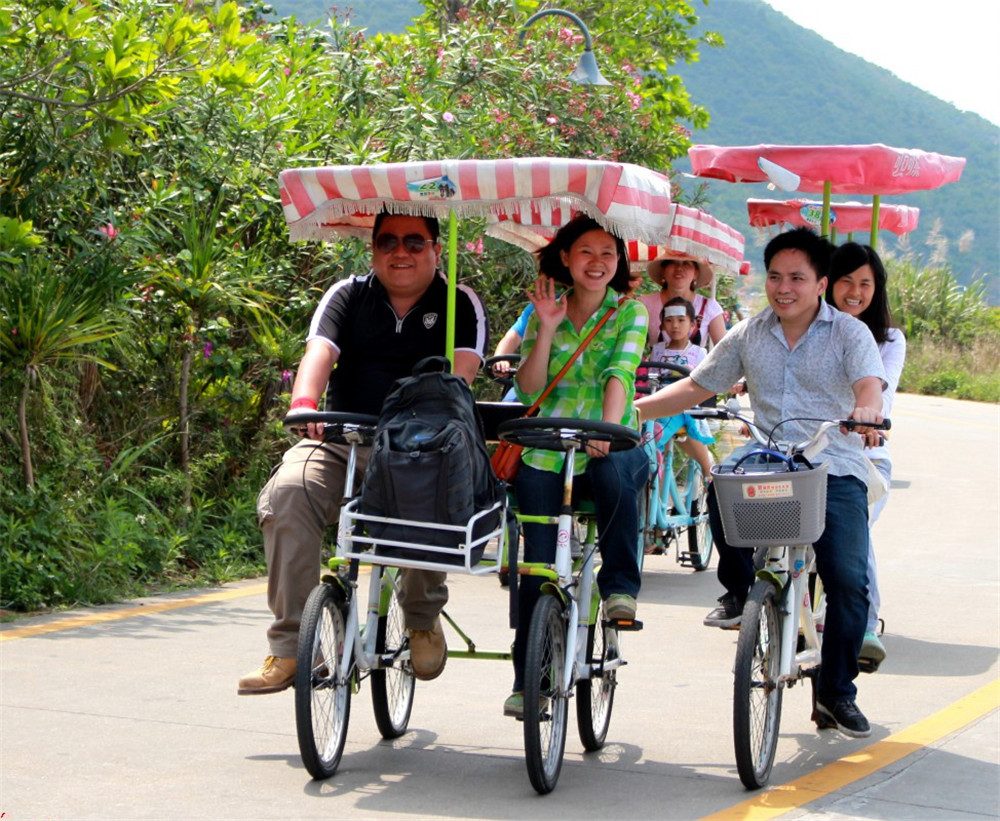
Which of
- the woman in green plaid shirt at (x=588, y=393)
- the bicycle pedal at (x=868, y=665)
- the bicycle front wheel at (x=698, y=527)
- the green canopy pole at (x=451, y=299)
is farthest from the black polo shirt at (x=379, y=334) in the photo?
the bicycle front wheel at (x=698, y=527)

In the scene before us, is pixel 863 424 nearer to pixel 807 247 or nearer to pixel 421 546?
pixel 807 247

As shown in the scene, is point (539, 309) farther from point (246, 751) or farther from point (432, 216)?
point (246, 751)

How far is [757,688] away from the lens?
5727mm

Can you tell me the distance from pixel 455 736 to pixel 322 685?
1086mm

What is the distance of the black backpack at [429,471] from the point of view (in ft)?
17.1

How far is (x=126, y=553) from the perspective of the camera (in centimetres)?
900

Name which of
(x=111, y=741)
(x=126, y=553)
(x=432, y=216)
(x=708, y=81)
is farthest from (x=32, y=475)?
(x=708, y=81)

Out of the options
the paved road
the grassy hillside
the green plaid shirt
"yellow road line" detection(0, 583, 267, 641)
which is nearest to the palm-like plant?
"yellow road line" detection(0, 583, 267, 641)

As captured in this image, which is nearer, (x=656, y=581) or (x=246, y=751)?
(x=246, y=751)

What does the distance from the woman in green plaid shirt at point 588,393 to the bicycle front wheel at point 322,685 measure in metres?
0.61

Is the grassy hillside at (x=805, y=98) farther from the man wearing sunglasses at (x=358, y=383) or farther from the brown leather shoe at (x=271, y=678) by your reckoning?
the brown leather shoe at (x=271, y=678)

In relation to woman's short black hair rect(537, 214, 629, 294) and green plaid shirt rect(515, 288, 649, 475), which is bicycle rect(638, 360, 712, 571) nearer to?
woman's short black hair rect(537, 214, 629, 294)

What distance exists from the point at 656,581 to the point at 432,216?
5.11m

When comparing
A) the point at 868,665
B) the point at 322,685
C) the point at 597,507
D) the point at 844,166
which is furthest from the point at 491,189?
the point at 844,166
